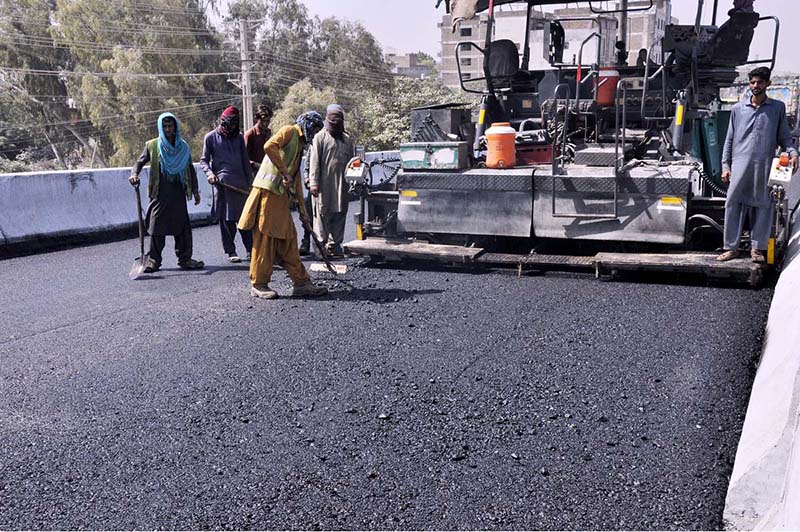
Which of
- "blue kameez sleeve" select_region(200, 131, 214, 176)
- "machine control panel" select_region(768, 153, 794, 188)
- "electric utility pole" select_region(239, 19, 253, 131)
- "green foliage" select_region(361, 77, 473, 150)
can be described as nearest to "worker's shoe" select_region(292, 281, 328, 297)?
"blue kameez sleeve" select_region(200, 131, 214, 176)

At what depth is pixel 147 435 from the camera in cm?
367

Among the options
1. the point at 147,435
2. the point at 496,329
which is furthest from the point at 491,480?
the point at 496,329

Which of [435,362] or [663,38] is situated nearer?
[435,362]

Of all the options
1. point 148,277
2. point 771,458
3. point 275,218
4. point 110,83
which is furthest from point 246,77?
point 771,458

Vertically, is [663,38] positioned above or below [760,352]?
above

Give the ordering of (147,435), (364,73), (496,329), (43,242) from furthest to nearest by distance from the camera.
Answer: (364,73) < (43,242) < (496,329) < (147,435)

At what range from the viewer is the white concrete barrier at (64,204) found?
9.01 m

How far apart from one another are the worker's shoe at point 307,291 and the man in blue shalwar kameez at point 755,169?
10.9 ft

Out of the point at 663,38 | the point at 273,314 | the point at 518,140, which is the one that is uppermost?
the point at 663,38

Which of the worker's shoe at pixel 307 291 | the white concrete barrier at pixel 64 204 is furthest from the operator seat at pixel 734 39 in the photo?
the white concrete barrier at pixel 64 204

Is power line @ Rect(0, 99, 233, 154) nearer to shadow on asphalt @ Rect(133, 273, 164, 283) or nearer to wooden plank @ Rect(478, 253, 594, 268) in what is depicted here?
shadow on asphalt @ Rect(133, 273, 164, 283)

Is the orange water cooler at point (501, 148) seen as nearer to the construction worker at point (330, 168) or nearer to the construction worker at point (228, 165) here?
the construction worker at point (330, 168)

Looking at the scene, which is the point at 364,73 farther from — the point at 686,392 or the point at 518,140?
the point at 686,392

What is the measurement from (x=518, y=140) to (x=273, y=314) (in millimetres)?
3629
